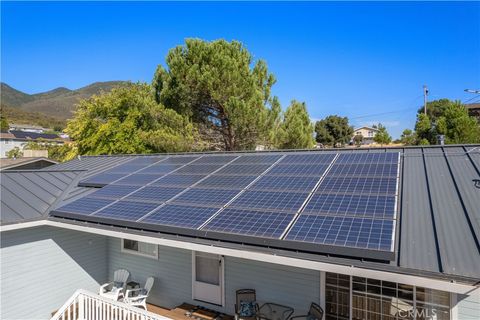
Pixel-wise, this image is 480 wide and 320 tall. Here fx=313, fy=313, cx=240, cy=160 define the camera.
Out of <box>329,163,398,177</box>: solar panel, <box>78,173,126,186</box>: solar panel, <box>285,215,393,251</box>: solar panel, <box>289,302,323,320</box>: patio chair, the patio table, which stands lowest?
the patio table

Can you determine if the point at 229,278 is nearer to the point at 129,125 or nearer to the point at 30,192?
the point at 30,192

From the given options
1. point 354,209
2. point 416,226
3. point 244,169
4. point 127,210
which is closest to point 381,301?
point 416,226

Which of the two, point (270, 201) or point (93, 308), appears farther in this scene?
point (93, 308)

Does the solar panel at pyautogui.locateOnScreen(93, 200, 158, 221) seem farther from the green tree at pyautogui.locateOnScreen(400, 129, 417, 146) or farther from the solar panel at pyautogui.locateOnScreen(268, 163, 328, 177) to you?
the green tree at pyautogui.locateOnScreen(400, 129, 417, 146)

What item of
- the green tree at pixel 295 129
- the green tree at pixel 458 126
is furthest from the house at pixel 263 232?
the green tree at pixel 458 126

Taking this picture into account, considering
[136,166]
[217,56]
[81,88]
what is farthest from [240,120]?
[81,88]

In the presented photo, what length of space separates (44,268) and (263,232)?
20.7 ft

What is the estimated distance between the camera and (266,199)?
620cm

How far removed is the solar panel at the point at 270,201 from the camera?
579cm

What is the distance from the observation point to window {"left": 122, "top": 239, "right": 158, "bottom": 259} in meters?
8.66

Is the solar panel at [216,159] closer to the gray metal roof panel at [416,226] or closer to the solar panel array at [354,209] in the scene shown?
the solar panel array at [354,209]

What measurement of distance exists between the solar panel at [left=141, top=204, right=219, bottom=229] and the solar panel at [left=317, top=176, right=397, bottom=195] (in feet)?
7.57

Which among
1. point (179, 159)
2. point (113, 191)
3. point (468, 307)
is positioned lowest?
point (468, 307)

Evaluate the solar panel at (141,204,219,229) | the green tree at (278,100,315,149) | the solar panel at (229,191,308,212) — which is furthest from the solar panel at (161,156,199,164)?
the green tree at (278,100,315,149)
